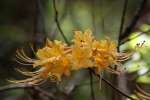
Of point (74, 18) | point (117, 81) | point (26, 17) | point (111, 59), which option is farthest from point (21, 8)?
point (111, 59)

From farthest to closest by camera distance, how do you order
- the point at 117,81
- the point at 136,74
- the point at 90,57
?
the point at 136,74
the point at 117,81
the point at 90,57

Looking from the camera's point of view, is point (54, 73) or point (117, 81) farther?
point (117, 81)

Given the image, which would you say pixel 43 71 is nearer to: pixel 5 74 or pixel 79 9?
pixel 5 74

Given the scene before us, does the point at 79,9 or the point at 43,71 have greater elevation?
the point at 79,9

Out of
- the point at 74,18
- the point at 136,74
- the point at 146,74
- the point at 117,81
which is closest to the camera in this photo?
the point at 117,81

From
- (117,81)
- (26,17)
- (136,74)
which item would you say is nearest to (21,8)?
(26,17)

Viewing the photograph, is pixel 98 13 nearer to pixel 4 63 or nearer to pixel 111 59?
pixel 4 63

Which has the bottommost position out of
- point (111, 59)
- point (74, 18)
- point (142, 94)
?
point (142, 94)
